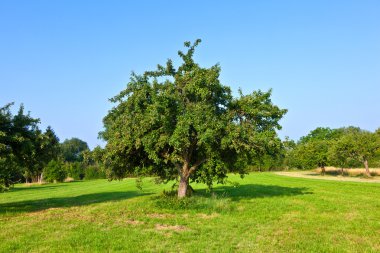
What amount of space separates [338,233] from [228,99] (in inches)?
442

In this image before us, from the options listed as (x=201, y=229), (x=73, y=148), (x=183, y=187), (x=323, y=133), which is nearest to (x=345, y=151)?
(x=183, y=187)

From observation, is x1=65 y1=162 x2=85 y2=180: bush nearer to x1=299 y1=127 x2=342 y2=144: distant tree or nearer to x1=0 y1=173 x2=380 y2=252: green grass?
x1=0 y1=173 x2=380 y2=252: green grass

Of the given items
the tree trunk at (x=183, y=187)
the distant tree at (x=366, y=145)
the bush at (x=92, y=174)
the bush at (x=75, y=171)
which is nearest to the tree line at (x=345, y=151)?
the distant tree at (x=366, y=145)

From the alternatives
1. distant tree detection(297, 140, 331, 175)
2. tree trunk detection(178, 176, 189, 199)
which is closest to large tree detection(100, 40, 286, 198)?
tree trunk detection(178, 176, 189, 199)

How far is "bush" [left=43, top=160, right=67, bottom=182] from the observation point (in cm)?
8175

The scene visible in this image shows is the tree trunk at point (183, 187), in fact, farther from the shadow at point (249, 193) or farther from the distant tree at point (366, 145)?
the distant tree at point (366, 145)

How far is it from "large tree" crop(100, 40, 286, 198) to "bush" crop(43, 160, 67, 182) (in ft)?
204

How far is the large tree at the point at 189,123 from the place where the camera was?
20250 mm

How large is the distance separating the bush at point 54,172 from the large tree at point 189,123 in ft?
204

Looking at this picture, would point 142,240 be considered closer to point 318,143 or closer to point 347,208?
point 347,208

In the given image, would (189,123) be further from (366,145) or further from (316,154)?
(316,154)

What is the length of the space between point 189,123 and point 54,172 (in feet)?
232

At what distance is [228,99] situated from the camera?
75.2ft

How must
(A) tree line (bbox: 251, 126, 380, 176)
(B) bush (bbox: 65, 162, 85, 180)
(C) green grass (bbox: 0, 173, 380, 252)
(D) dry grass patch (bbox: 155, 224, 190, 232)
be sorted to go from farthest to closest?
(B) bush (bbox: 65, 162, 85, 180)
(A) tree line (bbox: 251, 126, 380, 176)
(D) dry grass patch (bbox: 155, 224, 190, 232)
(C) green grass (bbox: 0, 173, 380, 252)
